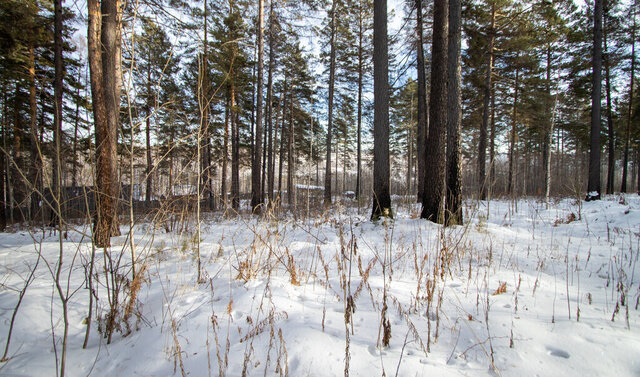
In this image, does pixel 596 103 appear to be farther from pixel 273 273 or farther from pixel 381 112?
pixel 273 273

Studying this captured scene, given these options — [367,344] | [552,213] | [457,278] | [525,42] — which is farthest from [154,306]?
[525,42]

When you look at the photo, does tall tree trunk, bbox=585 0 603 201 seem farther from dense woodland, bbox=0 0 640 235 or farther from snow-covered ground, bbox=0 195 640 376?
snow-covered ground, bbox=0 195 640 376

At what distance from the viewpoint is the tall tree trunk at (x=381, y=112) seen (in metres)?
5.33

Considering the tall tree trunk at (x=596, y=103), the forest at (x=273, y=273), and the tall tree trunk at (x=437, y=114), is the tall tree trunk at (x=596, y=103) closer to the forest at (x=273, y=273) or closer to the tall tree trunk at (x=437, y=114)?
the forest at (x=273, y=273)

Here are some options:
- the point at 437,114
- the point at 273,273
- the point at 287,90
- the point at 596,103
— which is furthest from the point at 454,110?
the point at 287,90

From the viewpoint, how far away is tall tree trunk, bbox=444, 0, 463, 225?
456 cm

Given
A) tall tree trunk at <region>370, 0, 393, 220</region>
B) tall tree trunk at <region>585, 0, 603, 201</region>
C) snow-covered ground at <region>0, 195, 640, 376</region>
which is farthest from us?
tall tree trunk at <region>585, 0, 603, 201</region>

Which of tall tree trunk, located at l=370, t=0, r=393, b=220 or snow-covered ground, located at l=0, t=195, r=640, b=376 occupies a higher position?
tall tree trunk, located at l=370, t=0, r=393, b=220

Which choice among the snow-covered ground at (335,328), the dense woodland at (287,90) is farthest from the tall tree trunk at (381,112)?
the snow-covered ground at (335,328)

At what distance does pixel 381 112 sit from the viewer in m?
5.51

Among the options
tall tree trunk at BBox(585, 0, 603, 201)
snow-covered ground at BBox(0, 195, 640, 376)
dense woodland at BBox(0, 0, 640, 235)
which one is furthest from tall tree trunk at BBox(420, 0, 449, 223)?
tall tree trunk at BBox(585, 0, 603, 201)

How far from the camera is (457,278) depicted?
2.26m

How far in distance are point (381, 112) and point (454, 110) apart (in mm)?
1557

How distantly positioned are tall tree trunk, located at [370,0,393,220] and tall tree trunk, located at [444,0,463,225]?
1297 mm
